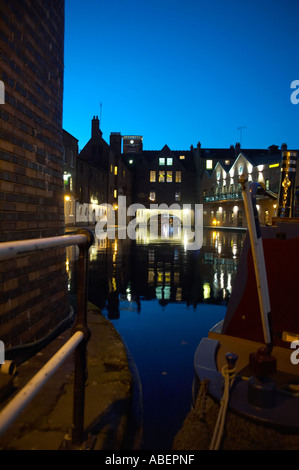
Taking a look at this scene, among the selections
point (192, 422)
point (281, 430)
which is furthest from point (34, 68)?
point (281, 430)

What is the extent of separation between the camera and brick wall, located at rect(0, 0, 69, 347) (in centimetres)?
356

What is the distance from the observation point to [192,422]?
266cm

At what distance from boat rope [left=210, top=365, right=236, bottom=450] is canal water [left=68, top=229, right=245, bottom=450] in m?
0.51

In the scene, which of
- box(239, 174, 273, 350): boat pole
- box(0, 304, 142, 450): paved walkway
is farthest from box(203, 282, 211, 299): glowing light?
box(239, 174, 273, 350): boat pole

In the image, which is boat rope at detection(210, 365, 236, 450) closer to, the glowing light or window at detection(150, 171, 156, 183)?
the glowing light

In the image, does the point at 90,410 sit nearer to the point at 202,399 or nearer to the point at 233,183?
the point at 202,399

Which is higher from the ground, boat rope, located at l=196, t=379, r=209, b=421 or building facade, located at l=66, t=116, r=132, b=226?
building facade, located at l=66, t=116, r=132, b=226

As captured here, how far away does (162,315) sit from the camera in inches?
250

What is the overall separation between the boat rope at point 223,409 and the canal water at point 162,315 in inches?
20.2

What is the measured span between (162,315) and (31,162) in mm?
3760

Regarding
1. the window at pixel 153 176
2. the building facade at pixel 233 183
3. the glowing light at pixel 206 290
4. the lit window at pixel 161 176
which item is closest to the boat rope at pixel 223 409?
the glowing light at pixel 206 290

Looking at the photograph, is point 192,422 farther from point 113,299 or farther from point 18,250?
point 113,299

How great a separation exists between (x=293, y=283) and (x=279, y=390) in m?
1.09
